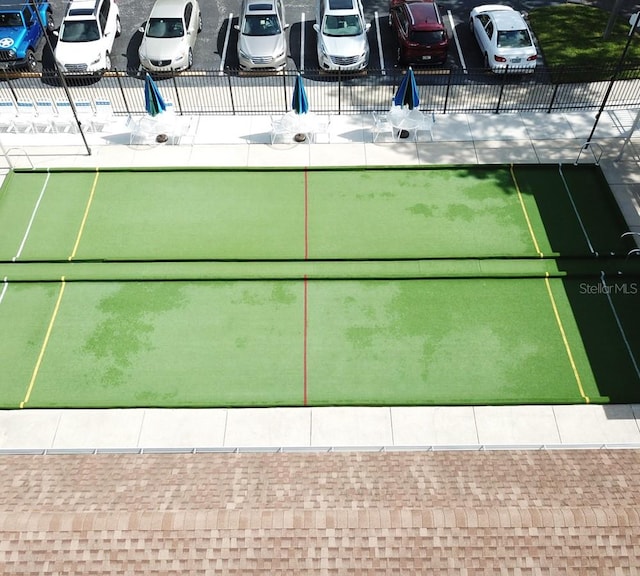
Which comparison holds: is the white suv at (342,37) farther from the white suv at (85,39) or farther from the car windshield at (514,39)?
the white suv at (85,39)

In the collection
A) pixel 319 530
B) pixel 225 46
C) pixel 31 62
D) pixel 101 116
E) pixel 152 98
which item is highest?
pixel 319 530

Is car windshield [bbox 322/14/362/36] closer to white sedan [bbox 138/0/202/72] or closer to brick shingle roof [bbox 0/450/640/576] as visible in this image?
white sedan [bbox 138/0/202/72]

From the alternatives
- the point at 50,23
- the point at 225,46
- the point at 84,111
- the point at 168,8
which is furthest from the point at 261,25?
the point at 50,23

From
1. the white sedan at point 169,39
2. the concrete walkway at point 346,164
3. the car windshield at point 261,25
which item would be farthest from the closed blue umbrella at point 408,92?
the white sedan at point 169,39

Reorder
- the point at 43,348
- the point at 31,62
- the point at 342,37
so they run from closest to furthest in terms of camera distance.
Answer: the point at 43,348 → the point at 342,37 → the point at 31,62

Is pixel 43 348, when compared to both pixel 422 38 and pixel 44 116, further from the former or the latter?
pixel 422 38

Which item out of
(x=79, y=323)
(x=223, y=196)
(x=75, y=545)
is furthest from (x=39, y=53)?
(x=75, y=545)
